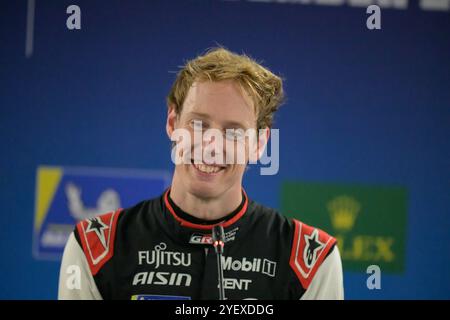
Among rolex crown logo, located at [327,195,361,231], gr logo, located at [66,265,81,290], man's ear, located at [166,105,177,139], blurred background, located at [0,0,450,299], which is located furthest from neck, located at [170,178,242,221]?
rolex crown logo, located at [327,195,361,231]

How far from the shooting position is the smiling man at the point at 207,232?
1.64m

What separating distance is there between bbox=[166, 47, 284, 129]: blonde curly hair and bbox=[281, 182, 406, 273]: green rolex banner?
0.93 m

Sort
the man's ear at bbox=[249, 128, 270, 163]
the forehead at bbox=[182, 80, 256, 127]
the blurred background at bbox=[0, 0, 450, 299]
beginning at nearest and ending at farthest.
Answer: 1. the forehead at bbox=[182, 80, 256, 127]
2. the man's ear at bbox=[249, 128, 270, 163]
3. the blurred background at bbox=[0, 0, 450, 299]

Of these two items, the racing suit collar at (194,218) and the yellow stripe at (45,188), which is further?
the yellow stripe at (45,188)

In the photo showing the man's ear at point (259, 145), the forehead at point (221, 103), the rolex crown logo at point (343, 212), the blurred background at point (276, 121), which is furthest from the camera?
the rolex crown logo at point (343, 212)

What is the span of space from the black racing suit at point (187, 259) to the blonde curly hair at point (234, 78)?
243mm

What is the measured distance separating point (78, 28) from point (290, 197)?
98cm

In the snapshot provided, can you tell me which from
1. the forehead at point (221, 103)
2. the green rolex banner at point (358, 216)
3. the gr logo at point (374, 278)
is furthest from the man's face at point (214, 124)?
the gr logo at point (374, 278)

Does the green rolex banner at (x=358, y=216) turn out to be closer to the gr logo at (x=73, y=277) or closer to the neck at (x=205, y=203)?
the neck at (x=205, y=203)

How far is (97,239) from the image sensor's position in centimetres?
170

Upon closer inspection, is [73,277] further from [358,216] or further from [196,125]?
[358,216]

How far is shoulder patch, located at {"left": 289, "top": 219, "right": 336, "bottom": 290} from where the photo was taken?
1.70 m

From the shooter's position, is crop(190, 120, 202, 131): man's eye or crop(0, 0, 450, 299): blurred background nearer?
crop(190, 120, 202, 131): man's eye

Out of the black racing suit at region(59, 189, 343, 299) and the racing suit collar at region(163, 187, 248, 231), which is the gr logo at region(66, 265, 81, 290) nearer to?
the black racing suit at region(59, 189, 343, 299)
